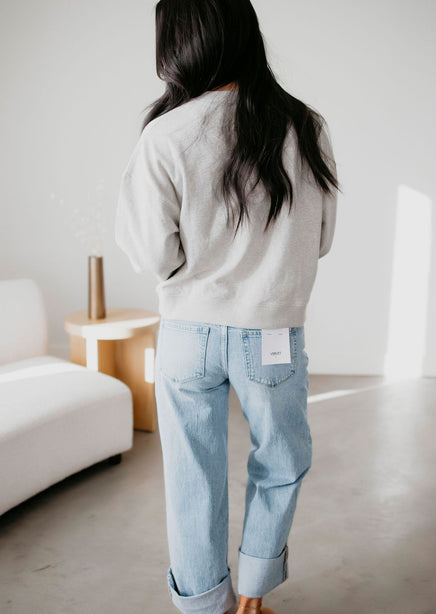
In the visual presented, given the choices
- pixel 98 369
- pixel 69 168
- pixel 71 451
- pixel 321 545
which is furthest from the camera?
pixel 69 168

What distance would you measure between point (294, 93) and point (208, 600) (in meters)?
2.81

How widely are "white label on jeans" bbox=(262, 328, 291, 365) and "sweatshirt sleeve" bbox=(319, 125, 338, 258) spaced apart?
0.23 m

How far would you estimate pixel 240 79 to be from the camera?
105 cm

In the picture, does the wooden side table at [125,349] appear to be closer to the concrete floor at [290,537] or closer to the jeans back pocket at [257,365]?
the concrete floor at [290,537]

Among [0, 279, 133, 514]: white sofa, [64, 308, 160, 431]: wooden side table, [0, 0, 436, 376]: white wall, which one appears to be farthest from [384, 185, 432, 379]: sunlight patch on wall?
[0, 279, 133, 514]: white sofa

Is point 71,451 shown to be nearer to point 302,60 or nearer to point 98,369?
point 98,369

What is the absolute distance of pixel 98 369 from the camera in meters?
2.51

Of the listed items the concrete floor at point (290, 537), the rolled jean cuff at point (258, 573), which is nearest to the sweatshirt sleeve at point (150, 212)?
the rolled jean cuff at point (258, 573)

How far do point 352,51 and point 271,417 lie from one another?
2734 millimetres

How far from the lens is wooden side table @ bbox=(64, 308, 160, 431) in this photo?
2.45 metres

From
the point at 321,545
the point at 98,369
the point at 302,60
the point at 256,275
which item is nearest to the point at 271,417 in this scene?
the point at 256,275

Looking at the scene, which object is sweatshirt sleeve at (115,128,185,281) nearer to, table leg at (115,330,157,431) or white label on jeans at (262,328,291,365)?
white label on jeans at (262,328,291,365)

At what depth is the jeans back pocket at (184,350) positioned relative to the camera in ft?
3.78

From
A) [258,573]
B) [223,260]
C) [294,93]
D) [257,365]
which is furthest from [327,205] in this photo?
[294,93]
